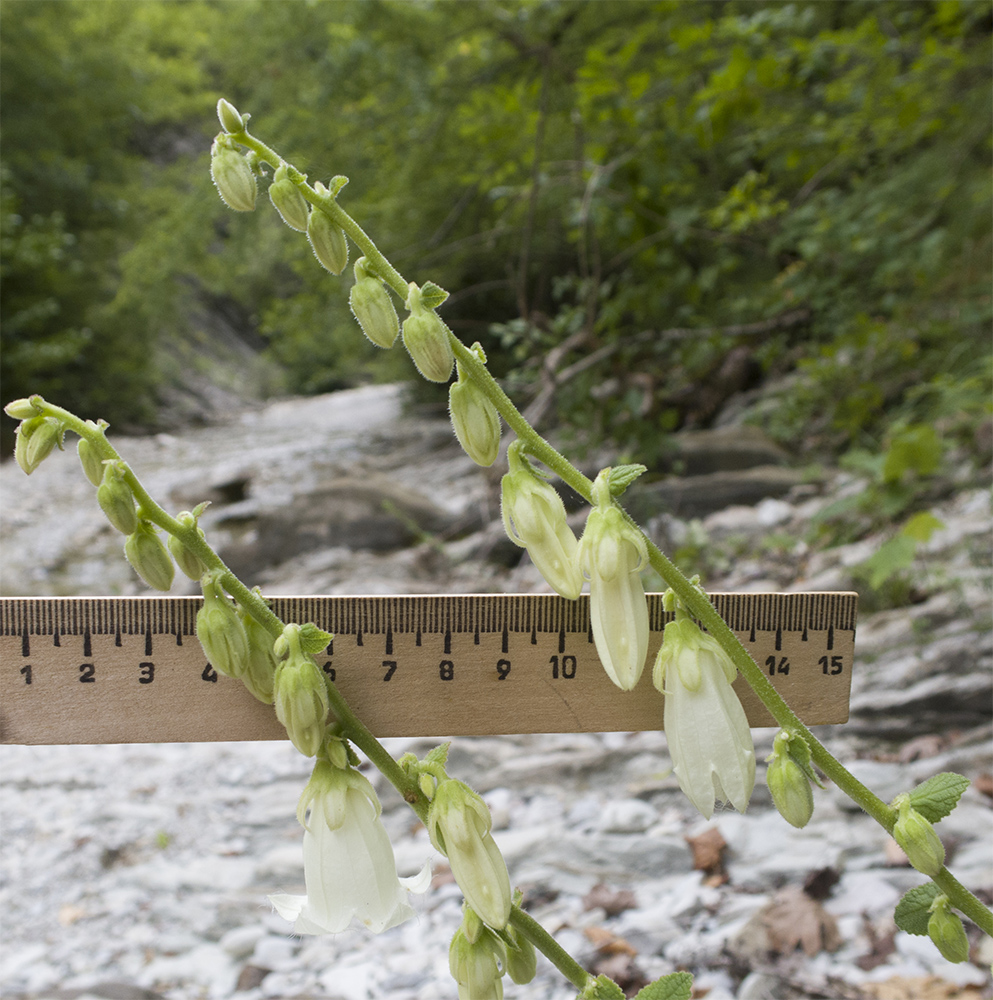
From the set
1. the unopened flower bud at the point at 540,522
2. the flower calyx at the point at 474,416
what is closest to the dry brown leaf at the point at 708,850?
the unopened flower bud at the point at 540,522

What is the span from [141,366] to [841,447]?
Answer: 308 inches

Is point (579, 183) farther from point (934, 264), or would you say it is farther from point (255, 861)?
point (255, 861)

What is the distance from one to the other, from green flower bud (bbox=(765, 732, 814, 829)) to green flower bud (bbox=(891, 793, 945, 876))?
0.26ft

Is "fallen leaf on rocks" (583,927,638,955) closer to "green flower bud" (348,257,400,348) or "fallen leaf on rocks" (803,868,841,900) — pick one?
"fallen leaf on rocks" (803,868,841,900)

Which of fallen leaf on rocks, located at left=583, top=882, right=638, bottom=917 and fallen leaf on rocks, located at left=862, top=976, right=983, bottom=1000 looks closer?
fallen leaf on rocks, located at left=862, top=976, right=983, bottom=1000

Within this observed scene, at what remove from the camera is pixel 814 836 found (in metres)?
1.57

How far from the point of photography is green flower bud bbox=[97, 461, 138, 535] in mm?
675

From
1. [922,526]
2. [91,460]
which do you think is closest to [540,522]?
[91,460]

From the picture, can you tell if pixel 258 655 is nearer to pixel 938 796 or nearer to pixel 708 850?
pixel 938 796

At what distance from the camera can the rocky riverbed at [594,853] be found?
4.29ft

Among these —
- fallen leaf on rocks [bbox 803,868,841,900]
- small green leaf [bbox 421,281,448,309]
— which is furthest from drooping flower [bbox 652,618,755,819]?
fallen leaf on rocks [bbox 803,868,841,900]

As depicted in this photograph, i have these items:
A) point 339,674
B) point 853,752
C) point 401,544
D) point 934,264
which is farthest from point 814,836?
point 401,544

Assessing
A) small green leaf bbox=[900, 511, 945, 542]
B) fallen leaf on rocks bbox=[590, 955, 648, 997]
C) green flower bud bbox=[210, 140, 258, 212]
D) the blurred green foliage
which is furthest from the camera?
the blurred green foliage

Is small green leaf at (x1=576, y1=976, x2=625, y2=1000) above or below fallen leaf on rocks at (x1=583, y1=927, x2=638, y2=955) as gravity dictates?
above
